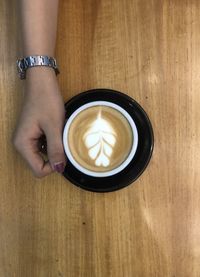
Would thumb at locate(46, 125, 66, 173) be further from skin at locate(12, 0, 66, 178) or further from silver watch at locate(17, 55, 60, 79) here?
silver watch at locate(17, 55, 60, 79)

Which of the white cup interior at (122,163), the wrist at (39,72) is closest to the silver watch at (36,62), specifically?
the wrist at (39,72)

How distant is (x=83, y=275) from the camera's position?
2.40 feet

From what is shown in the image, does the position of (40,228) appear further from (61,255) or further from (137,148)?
(137,148)

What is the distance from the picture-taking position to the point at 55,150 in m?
0.69

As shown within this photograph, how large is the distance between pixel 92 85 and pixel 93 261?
1.13 feet

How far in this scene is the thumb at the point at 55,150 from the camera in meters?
0.69

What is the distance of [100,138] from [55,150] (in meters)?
0.09

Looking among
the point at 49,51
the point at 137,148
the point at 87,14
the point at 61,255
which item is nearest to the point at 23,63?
the point at 49,51

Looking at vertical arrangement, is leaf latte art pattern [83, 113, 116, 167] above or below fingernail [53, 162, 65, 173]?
above

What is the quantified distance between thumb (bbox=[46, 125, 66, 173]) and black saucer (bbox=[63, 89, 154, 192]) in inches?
1.2

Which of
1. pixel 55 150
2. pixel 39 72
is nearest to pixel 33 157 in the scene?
pixel 55 150

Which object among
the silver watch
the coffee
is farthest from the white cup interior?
the silver watch

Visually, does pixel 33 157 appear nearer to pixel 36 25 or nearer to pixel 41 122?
pixel 41 122

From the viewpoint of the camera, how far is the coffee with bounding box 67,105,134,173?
703 millimetres
